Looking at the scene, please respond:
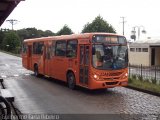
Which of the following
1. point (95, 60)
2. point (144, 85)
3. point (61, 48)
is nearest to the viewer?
point (95, 60)

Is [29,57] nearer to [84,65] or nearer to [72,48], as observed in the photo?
[72,48]

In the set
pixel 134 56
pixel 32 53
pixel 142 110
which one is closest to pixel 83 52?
pixel 142 110

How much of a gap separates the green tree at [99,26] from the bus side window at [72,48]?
4554 centimetres

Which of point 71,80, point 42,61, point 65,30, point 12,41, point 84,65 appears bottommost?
point 71,80

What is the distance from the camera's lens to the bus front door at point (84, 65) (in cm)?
1536

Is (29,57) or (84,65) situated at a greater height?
(84,65)

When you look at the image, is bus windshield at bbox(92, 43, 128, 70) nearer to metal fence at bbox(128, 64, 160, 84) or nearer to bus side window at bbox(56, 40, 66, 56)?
bus side window at bbox(56, 40, 66, 56)

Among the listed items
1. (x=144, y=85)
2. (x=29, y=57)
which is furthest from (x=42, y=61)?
(x=144, y=85)

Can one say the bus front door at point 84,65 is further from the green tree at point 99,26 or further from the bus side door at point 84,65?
the green tree at point 99,26

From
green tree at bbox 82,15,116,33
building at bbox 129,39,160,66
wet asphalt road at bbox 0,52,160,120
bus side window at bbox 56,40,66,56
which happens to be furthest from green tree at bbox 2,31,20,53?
wet asphalt road at bbox 0,52,160,120

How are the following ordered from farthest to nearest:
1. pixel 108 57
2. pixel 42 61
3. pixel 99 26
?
pixel 99 26 < pixel 42 61 < pixel 108 57

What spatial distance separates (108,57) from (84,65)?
1.16 meters

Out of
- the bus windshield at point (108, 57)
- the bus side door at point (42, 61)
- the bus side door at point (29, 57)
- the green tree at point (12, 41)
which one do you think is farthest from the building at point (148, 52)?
the green tree at point (12, 41)

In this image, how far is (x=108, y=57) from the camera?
50.2 ft
